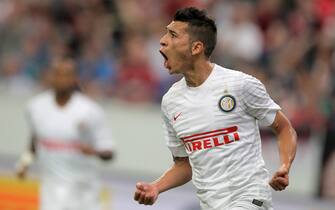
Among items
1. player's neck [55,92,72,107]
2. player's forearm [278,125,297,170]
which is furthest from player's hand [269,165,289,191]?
player's neck [55,92,72,107]

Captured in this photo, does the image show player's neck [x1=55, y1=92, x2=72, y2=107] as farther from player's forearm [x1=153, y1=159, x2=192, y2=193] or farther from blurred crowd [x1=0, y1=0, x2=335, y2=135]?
player's forearm [x1=153, y1=159, x2=192, y2=193]

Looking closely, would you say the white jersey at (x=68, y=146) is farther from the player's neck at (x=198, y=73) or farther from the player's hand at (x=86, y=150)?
the player's neck at (x=198, y=73)

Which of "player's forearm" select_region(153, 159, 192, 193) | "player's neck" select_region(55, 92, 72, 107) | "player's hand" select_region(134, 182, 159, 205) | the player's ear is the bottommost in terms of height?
"player's neck" select_region(55, 92, 72, 107)

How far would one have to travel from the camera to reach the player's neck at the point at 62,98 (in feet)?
32.4

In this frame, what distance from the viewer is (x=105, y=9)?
51.5ft

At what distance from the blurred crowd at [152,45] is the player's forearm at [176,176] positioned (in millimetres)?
5816

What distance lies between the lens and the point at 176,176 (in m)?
6.48

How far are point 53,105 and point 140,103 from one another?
3.97m

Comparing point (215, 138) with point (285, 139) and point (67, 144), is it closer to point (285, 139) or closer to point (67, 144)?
point (285, 139)

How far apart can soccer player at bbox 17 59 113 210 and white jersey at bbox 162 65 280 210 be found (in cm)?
330

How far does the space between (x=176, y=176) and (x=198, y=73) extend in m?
0.66

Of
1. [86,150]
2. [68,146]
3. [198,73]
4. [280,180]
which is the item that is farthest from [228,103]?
[68,146]

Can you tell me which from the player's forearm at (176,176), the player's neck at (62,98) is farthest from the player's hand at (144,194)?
the player's neck at (62,98)

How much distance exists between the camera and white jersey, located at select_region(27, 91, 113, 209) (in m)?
9.62
